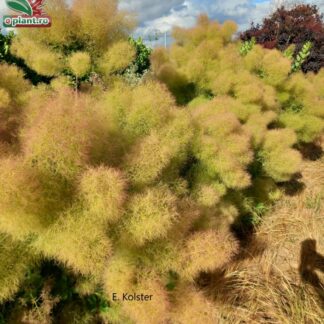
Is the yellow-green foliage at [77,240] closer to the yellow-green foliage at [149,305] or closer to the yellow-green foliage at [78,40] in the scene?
the yellow-green foliage at [149,305]

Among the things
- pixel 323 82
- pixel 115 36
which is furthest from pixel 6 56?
pixel 323 82

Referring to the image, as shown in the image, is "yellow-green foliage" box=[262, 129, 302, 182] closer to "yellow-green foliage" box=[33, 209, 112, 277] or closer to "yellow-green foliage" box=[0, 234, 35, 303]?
"yellow-green foliage" box=[33, 209, 112, 277]

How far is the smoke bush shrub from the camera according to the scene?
3.59 ft

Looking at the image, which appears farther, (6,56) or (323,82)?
(323,82)

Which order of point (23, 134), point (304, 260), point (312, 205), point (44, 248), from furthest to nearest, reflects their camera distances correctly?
point (312, 205) → point (304, 260) → point (23, 134) → point (44, 248)

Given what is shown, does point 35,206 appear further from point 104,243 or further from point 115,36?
point 115,36

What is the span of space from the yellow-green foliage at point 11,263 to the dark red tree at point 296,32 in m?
5.46

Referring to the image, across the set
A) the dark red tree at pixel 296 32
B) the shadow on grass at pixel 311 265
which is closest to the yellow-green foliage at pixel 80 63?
the shadow on grass at pixel 311 265

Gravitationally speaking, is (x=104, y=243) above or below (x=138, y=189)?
below

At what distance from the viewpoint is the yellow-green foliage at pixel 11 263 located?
1201mm

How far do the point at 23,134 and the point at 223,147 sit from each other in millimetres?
1090

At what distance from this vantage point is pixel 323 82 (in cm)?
428

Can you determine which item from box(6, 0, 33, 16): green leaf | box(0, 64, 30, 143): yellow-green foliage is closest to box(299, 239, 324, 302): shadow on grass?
box(0, 64, 30, 143): yellow-green foliage

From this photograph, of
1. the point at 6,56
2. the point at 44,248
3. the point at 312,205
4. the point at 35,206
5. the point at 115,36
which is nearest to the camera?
the point at 35,206
